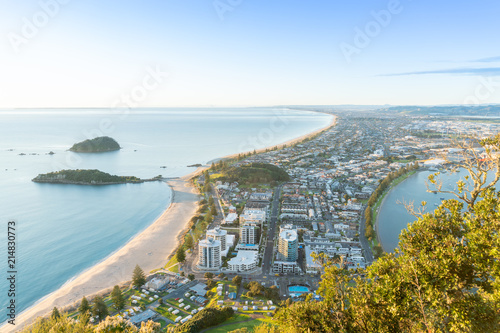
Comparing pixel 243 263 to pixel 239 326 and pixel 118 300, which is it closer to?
pixel 239 326

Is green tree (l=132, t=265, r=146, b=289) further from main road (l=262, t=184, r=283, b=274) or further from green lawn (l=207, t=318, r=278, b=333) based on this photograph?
main road (l=262, t=184, r=283, b=274)

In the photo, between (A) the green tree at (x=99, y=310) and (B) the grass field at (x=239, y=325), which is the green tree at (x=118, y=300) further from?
(B) the grass field at (x=239, y=325)

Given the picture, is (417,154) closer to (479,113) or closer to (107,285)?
(107,285)

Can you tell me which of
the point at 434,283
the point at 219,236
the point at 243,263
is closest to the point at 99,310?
the point at 243,263

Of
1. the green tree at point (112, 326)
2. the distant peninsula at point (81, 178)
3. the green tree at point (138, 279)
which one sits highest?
the green tree at point (112, 326)

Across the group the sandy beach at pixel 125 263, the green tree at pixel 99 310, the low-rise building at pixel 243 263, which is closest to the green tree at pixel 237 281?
the low-rise building at pixel 243 263
